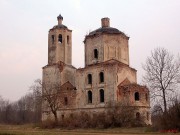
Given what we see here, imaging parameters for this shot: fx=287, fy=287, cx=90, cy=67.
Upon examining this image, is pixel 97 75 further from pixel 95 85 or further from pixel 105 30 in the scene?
pixel 105 30

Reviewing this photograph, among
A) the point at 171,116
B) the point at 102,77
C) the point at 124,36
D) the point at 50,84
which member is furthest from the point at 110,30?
the point at 171,116

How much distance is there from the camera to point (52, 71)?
147ft

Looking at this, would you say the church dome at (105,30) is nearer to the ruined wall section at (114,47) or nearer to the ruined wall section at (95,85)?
the ruined wall section at (114,47)

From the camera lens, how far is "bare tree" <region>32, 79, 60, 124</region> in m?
39.6

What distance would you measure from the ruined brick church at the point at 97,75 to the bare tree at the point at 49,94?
0.86 meters

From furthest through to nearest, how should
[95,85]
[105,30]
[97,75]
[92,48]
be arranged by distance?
[92,48]
[105,30]
[97,75]
[95,85]

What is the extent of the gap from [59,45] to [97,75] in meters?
9.00

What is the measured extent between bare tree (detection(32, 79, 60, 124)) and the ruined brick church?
0.86 meters

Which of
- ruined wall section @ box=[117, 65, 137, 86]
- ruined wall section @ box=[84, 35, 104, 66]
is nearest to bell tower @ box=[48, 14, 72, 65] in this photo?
ruined wall section @ box=[84, 35, 104, 66]

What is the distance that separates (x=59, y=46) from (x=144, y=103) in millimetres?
15999

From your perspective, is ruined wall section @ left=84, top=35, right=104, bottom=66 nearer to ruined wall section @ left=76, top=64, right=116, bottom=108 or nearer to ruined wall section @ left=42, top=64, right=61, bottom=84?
ruined wall section @ left=76, top=64, right=116, bottom=108

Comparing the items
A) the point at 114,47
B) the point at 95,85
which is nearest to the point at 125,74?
the point at 114,47

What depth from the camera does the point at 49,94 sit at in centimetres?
4006

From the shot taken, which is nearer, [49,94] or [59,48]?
[49,94]
